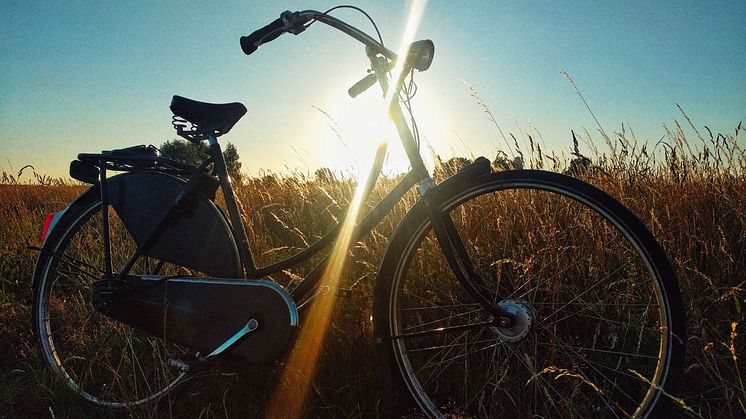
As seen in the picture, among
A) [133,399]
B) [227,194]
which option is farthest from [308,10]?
[133,399]

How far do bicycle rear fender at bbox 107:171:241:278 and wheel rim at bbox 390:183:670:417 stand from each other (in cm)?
91

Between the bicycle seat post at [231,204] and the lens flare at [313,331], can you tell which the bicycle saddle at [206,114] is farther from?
the lens flare at [313,331]

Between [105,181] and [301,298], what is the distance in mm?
1191

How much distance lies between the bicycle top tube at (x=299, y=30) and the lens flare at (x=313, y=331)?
130 mm

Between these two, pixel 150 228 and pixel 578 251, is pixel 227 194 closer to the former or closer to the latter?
pixel 150 228

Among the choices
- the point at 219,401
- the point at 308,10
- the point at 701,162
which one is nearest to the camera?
the point at 308,10

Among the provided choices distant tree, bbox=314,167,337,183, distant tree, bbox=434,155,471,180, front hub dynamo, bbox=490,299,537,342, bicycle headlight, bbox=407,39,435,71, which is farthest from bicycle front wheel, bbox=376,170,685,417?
distant tree, bbox=314,167,337,183

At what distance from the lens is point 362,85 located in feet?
7.17

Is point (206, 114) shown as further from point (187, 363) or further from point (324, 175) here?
point (324, 175)

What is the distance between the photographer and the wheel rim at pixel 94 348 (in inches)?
96.3

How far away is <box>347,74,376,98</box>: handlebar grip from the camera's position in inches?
84.1

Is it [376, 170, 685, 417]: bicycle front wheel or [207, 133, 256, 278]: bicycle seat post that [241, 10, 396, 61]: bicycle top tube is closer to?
[207, 133, 256, 278]: bicycle seat post

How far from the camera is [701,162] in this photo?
3.54 m

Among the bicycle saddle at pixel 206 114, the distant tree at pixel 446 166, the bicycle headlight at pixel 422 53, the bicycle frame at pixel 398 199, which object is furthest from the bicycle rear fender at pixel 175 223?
the distant tree at pixel 446 166
